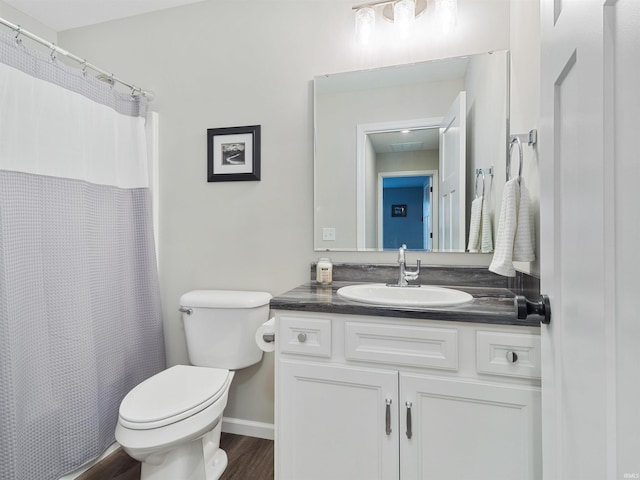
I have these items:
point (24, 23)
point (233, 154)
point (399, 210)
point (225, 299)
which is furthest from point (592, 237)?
point (24, 23)

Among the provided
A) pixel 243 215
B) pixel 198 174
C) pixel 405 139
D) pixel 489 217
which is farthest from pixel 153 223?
pixel 489 217

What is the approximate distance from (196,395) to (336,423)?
0.57 meters

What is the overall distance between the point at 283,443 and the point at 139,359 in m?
1.02

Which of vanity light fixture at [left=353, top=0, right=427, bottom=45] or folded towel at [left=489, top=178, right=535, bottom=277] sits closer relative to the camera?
folded towel at [left=489, top=178, right=535, bottom=277]

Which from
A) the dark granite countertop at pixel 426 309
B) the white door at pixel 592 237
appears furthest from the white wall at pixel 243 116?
the white door at pixel 592 237

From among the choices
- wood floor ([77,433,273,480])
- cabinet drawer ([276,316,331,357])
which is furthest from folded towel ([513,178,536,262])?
wood floor ([77,433,273,480])

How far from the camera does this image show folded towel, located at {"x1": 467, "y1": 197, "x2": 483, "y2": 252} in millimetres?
1585

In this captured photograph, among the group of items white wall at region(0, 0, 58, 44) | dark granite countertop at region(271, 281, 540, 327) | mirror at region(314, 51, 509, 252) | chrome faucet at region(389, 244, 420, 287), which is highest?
white wall at region(0, 0, 58, 44)

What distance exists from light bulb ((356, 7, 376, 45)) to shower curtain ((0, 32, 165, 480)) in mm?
1286

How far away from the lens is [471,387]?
3.70 ft

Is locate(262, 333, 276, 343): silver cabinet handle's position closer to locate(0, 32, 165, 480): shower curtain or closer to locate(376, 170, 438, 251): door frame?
locate(376, 170, 438, 251): door frame

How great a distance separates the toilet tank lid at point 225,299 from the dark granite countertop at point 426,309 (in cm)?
34

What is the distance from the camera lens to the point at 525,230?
3.92 feet

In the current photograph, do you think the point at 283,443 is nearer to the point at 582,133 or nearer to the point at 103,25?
the point at 582,133
